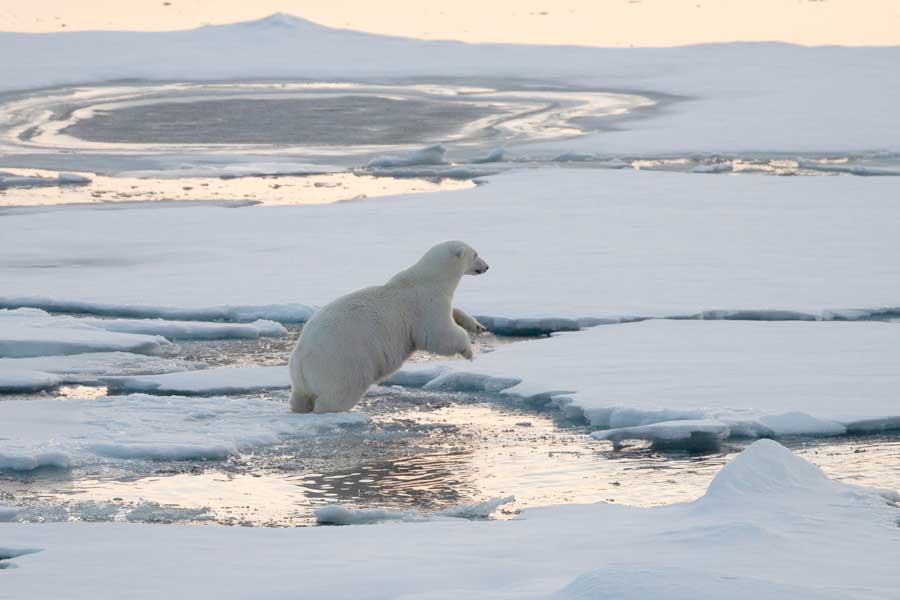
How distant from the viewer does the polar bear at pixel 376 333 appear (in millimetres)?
6238

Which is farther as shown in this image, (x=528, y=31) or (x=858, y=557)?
(x=528, y=31)

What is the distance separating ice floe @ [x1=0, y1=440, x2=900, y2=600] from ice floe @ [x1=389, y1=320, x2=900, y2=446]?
1030 mm

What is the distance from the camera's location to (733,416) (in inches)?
235

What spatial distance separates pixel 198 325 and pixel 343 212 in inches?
183

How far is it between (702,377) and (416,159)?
9455 millimetres

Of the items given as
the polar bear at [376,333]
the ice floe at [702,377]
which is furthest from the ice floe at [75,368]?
the ice floe at [702,377]

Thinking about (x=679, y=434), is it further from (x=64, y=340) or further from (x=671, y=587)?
(x=64, y=340)

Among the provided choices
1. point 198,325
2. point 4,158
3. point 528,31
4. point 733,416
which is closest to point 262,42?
point 528,31

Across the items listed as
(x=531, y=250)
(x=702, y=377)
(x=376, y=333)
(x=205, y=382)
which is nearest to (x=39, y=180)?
(x=531, y=250)

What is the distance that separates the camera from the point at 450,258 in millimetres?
6902

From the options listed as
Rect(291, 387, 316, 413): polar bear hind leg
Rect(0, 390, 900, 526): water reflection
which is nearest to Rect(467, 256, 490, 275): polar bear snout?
Rect(0, 390, 900, 526): water reflection

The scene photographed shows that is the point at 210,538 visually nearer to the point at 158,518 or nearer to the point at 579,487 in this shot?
the point at 158,518

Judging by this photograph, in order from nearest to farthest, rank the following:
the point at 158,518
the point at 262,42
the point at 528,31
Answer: the point at 158,518
the point at 262,42
the point at 528,31

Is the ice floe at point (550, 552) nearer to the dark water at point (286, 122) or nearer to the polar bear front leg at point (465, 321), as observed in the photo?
the polar bear front leg at point (465, 321)
